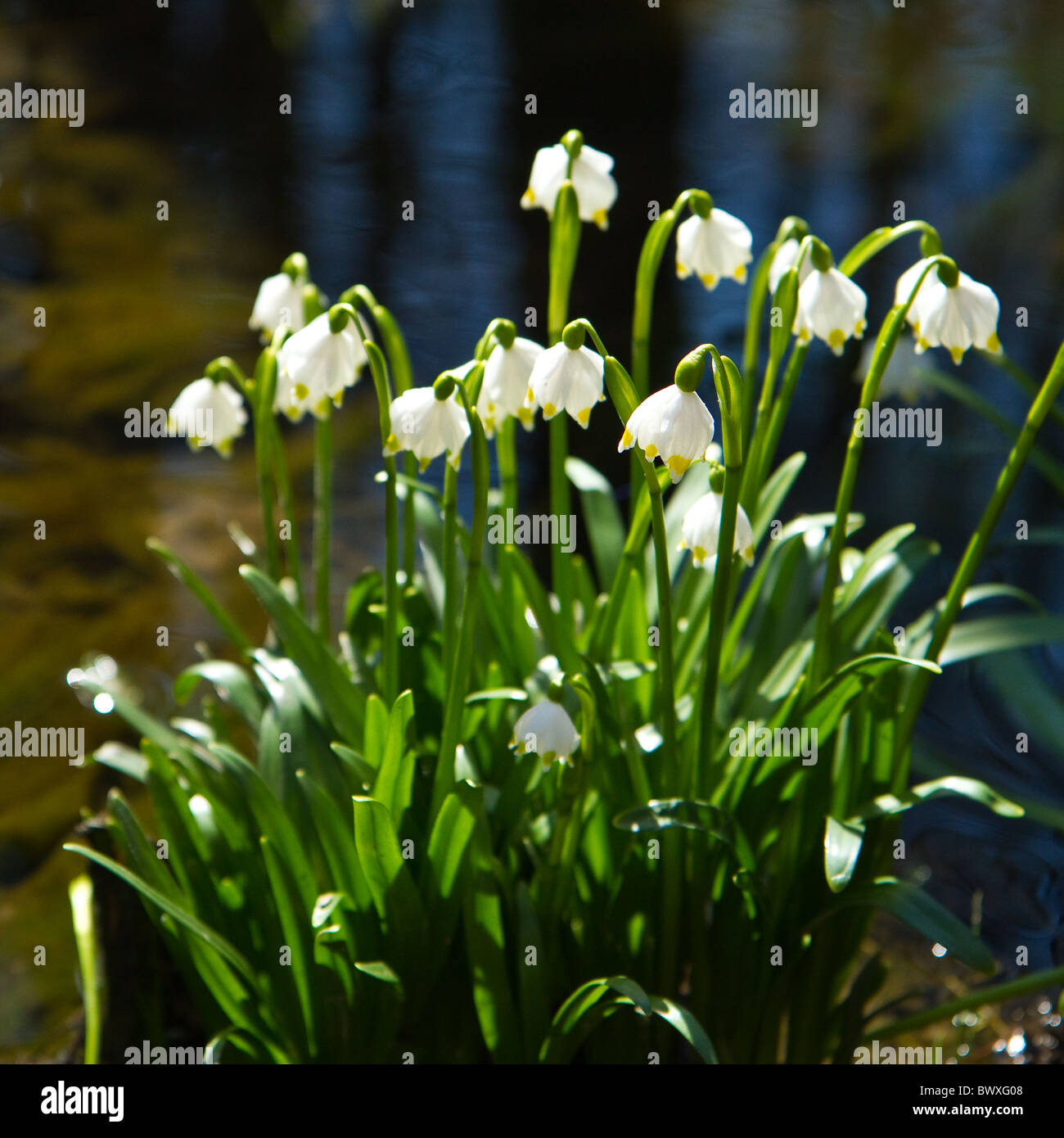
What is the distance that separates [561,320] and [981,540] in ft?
1.47

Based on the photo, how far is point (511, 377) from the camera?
0.91 metres

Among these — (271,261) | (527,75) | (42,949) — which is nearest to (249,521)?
(271,261)

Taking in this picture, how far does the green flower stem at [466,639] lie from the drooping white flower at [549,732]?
0.08m

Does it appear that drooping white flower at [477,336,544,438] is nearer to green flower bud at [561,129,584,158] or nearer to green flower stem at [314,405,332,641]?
green flower bud at [561,129,584,158]

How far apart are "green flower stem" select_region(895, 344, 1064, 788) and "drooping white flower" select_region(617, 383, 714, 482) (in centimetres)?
34

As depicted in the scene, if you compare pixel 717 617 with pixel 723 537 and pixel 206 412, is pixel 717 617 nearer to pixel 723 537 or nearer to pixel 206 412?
pixel 723 537

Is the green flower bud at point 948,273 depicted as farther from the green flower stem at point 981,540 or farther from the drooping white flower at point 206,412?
the drooping white flower at point 206,412

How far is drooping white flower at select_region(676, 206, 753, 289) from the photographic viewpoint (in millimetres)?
1001

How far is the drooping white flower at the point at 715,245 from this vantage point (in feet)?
3.28

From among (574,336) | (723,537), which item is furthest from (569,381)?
(723,537)

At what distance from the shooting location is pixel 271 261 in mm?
1853

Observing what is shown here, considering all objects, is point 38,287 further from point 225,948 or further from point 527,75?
point 225,948

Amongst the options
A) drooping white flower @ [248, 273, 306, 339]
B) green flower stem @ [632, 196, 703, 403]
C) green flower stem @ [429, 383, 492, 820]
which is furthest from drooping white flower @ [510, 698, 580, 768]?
drooping white flower @ [248, 273, 306, 339]

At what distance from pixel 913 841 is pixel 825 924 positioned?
60cm
